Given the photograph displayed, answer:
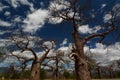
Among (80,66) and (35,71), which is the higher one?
(35,71)

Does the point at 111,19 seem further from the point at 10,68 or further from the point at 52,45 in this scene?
the point at 10,68

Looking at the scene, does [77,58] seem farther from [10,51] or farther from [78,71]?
[10,51]

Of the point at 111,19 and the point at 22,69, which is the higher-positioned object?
the point at 111,19

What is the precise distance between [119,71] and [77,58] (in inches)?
2309

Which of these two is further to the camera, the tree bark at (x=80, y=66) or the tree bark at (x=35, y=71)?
the tree bark at (x=35, y=71)

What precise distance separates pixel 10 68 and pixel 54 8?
11.6 metres

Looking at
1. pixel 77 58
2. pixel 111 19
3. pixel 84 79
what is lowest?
pixel 84 79

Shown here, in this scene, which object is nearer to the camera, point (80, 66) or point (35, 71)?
point (80, 66)

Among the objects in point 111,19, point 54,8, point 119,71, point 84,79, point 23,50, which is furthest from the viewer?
point 119,71

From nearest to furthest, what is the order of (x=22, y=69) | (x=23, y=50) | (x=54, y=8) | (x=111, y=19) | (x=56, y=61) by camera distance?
(x=111, y=19) → (x=54, y=8) → (x=23, y=50) → (x=22, y=69) → (x=56, y=61)

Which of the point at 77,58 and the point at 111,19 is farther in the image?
the point at 111,19

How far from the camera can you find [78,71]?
10555 mm

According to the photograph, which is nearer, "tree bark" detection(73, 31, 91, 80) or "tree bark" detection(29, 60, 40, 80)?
"tree bark" detection(73, 31, 91, 80)

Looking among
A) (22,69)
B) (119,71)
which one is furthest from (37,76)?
(119,71)
